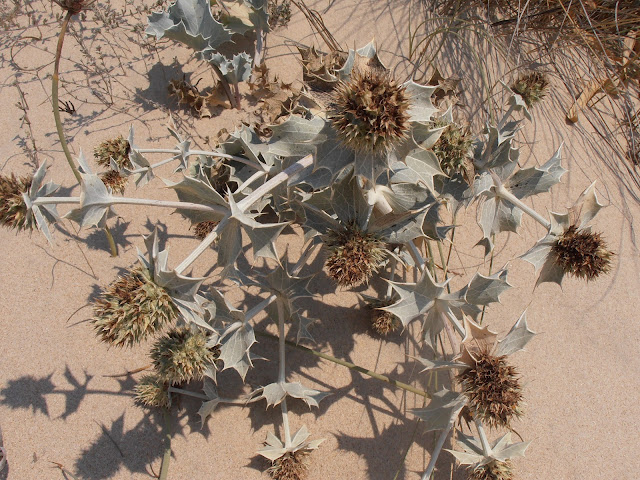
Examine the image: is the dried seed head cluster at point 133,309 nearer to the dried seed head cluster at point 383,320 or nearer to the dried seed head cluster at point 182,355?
the dried seed head cluster at point 182,355

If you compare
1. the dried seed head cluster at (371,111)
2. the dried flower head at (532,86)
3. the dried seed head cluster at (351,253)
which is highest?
the dried flower head at (532,86)

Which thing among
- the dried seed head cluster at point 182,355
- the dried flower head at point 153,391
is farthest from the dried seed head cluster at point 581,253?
the dried flower head at point 153,391

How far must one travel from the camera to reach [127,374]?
1.87 meters

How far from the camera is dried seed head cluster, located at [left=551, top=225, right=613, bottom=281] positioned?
158 centimetres

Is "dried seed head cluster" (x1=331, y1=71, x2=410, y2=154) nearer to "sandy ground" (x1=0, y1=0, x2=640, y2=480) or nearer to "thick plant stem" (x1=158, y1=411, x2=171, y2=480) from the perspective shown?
"sandy ground" (x1=0, y1=0, x2=640, y2=480)

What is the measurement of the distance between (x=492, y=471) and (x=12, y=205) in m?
1.85

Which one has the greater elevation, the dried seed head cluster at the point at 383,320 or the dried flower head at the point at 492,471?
the dried seed head cluster at the point at 383,320

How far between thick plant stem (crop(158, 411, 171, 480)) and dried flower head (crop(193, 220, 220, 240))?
31.5 inches

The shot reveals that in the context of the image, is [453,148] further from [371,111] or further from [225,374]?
[225,374]

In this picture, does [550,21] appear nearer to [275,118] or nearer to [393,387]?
→ [275,118]

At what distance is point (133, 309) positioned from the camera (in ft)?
4.06

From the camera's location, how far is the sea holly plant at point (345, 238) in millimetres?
1316

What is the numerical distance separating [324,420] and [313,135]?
1195 millimetres

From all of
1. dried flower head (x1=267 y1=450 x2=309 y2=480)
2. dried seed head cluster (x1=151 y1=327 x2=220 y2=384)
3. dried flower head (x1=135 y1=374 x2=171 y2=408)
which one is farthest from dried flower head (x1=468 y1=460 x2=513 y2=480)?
dried flower head (x1=135 y1=374 x2=171 y2=408)
